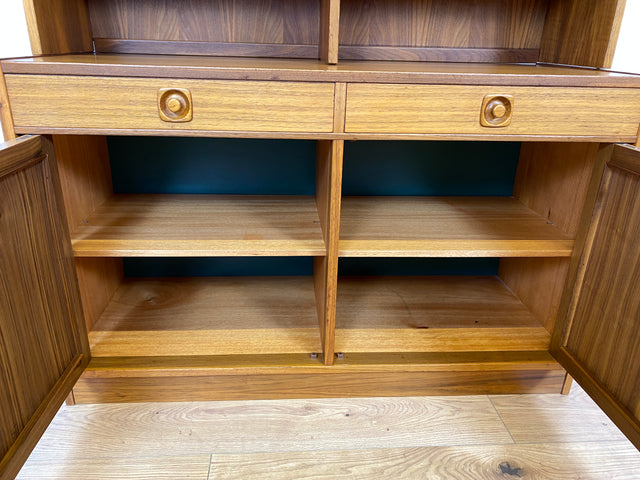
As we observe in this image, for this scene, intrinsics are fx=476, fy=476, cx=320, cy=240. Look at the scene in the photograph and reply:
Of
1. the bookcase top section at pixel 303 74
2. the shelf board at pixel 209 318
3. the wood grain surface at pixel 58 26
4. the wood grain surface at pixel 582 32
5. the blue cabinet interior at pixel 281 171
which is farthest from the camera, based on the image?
the blue cabinet interior at pixel 281 171

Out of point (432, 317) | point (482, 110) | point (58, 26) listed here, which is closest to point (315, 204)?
point (432, 317)

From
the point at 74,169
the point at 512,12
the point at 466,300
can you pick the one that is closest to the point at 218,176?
the point at 74,169

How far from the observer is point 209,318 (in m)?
1.29

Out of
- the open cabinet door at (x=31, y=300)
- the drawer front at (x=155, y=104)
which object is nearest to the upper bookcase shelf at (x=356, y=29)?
the drawer front at (x=155, y=104)

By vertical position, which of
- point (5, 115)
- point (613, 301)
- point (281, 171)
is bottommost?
point (613, 301)

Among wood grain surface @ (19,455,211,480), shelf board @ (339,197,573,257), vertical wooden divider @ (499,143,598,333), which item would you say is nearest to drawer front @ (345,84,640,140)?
vertical wooden divider @ (499,143,598,333)

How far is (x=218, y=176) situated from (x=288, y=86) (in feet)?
1.88

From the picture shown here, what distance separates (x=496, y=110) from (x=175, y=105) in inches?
24.6

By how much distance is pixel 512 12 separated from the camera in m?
1.30

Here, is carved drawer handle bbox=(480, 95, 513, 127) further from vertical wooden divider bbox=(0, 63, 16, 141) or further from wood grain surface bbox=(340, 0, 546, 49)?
vertical wooden divider bbox=(0, 63, 16, 141)

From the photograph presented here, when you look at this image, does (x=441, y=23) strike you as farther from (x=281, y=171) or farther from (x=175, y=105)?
(x=175, y=105)

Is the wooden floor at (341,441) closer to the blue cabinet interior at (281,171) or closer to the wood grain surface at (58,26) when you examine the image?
the blue cabinet interior at (281,171)

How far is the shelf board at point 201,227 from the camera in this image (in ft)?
3.51

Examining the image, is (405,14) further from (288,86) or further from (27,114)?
(27,114)
